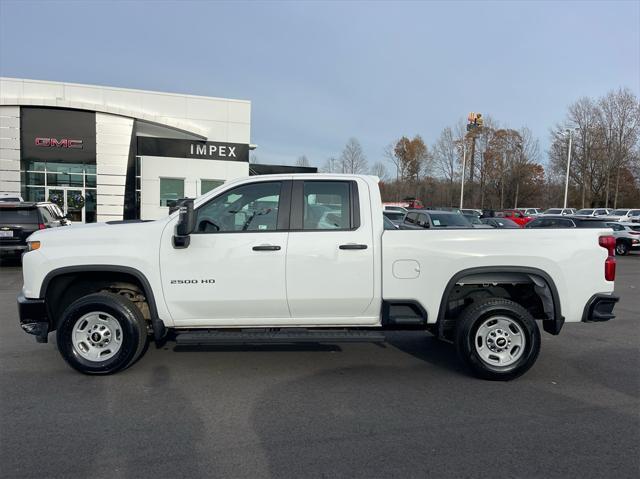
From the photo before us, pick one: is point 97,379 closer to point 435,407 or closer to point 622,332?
point 435,407

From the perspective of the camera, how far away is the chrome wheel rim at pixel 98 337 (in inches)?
191

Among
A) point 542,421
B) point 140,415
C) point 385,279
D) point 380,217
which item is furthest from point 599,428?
point 140,415

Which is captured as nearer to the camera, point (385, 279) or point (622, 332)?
point (385, 279)

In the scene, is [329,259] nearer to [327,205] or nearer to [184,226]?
[327,205]

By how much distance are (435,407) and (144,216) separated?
24.8 metres

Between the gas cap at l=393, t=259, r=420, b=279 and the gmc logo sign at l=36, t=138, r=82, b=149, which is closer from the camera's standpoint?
the gas cap at l=393, t=259, r=420, b=279

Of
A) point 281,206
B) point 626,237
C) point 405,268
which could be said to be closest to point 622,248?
point 626,237

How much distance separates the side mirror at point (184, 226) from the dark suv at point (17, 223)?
10.1m

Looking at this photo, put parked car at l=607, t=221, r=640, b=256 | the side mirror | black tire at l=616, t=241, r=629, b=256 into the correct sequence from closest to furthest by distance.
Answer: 1. the side mirror
2. parked car at l=607, t=221, r=640, b=256
3. black tire at l=616, t=241, r=629, b=256

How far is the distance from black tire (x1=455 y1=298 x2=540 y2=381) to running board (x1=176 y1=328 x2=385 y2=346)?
2.83ft

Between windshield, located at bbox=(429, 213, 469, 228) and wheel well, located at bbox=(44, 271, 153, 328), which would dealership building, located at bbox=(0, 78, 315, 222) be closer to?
windshield, located at bbox=(429, 213, 469, 228)

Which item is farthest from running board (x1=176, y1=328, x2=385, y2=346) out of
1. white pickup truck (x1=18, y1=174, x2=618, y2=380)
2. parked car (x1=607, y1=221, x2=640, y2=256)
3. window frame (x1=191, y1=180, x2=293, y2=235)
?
parked car (x1=607, y1=221, x2=640, y2=256)

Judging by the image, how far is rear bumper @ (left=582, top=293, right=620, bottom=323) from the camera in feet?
16.0

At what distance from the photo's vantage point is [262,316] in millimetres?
4836
